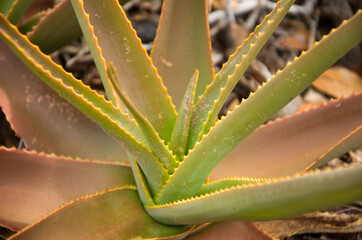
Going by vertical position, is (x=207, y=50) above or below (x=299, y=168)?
above

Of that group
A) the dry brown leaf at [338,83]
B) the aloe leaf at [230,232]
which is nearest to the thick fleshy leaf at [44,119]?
the aloe leaf at [230,232]

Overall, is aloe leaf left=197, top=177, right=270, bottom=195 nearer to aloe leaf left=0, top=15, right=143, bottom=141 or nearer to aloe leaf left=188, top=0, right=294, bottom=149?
aloe leaf left=188, top=0, right=294, bottom=149

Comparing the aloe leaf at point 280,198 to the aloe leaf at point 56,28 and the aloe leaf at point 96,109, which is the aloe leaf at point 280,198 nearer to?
the aloe leaf at point 96,109

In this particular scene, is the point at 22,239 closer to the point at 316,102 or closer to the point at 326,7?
the point at 316,102

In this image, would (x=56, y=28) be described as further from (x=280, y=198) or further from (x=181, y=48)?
(x=280, y=198)

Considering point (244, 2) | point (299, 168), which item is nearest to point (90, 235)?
point (299, 168)

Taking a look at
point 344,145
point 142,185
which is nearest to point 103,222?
point 142,185
